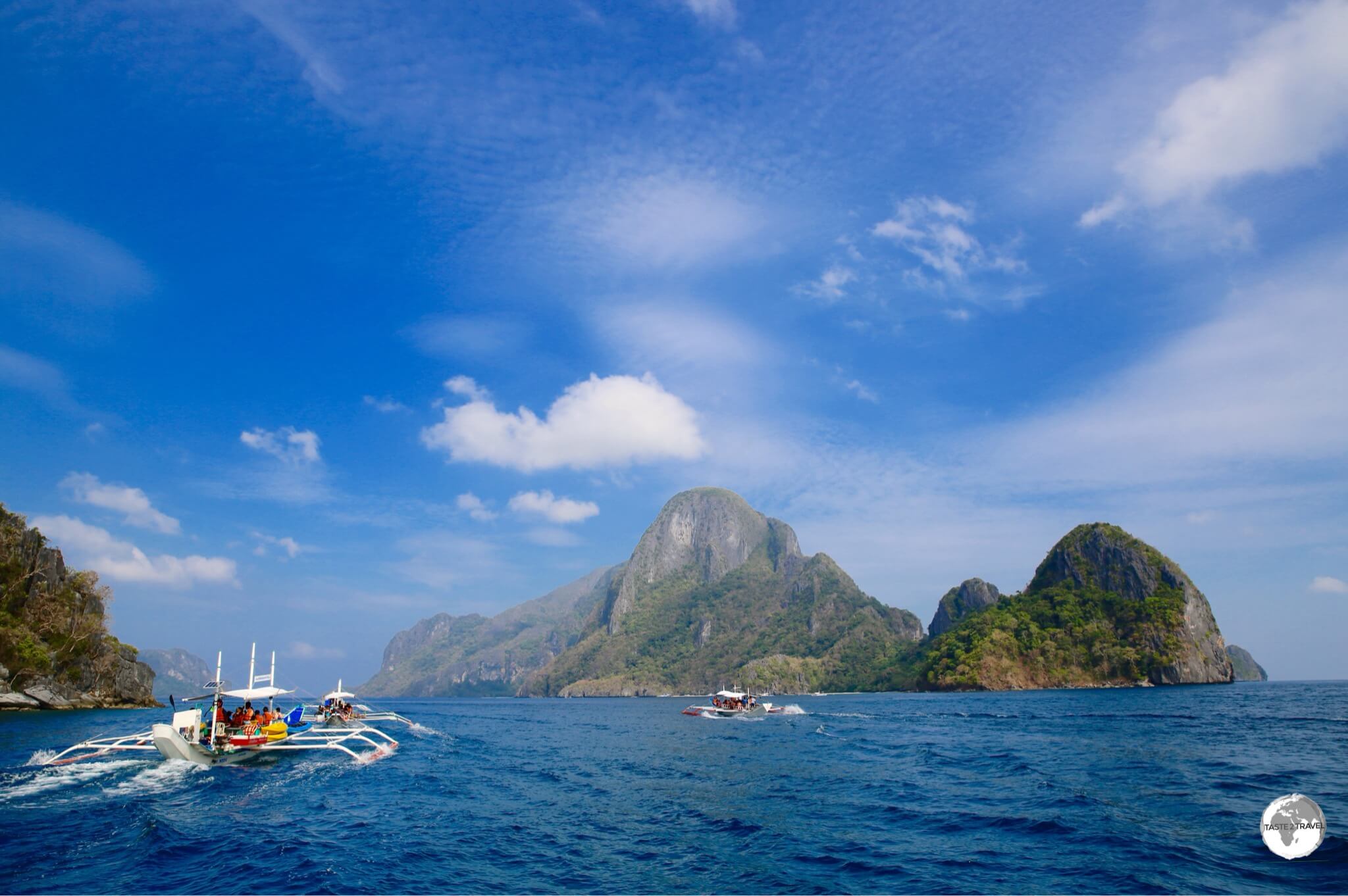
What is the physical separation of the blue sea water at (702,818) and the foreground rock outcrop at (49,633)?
3846 centimetres

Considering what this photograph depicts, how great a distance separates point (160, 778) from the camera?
34.2 m

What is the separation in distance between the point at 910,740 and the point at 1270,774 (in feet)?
84.1

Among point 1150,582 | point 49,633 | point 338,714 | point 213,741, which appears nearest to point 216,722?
point 213,741

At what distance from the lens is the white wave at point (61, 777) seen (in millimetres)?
29234

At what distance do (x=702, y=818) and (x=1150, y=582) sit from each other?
197 m

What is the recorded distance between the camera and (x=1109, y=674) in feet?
535

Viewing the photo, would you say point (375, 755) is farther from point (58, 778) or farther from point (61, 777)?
point (58, 778)

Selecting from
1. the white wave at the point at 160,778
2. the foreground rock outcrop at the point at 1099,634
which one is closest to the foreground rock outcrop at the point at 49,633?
the white wave at the point at 160,778

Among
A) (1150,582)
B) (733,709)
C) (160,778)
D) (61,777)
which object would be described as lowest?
(733,709)

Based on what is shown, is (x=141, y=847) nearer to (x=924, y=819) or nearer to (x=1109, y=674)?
(x=924, y=819)

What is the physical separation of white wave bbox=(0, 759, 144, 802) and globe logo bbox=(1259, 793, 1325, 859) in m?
46.5

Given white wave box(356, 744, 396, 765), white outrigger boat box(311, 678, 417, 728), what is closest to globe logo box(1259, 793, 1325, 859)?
white wave box(356, 744, 396, 765)

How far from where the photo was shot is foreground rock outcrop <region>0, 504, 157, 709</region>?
79125 mm

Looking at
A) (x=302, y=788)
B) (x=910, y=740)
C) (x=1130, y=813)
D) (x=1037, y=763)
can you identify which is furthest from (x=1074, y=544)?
(x=302, y=788)
